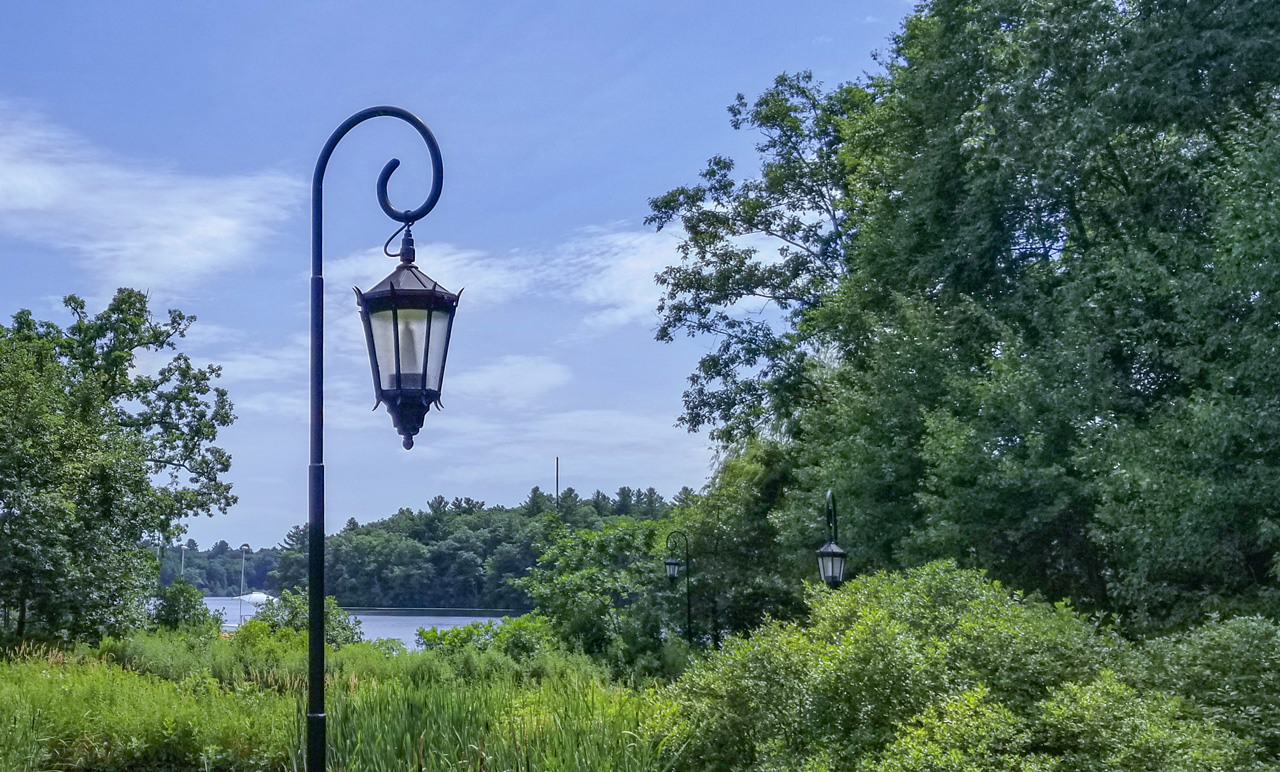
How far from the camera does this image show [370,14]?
285 inches

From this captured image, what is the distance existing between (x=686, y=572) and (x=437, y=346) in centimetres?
1674

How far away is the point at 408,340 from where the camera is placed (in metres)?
4.96

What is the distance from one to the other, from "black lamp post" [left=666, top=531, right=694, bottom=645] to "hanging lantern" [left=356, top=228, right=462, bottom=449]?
→ 49.0ft

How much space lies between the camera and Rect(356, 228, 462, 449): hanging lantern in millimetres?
4902

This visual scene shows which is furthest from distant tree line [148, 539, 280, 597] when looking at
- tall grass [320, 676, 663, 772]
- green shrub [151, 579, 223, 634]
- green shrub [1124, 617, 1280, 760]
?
green shrub [1124, 617, 1280, 760]

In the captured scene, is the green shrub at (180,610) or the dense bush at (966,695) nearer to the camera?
the dense bush at (966,695)

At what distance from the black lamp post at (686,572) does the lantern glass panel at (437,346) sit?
49.0 ft

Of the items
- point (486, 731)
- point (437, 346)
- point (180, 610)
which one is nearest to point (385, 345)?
point (437, 346)

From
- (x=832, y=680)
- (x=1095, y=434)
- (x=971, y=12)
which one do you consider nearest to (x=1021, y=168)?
(x=971, y=12)

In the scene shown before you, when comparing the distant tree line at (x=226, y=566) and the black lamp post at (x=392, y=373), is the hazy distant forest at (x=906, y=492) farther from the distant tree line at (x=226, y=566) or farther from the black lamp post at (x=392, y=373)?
the distant tree line at (x=226, y=566)

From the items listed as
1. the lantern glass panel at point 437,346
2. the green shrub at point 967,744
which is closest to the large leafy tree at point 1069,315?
the green shrub at point 967,744

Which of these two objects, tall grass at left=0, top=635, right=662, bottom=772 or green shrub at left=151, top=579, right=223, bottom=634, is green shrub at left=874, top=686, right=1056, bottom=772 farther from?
green shrub at left=151, top=579, right=223, bottom=634

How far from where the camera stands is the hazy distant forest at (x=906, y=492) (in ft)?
22.4

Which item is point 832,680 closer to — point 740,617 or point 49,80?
point 49,80
